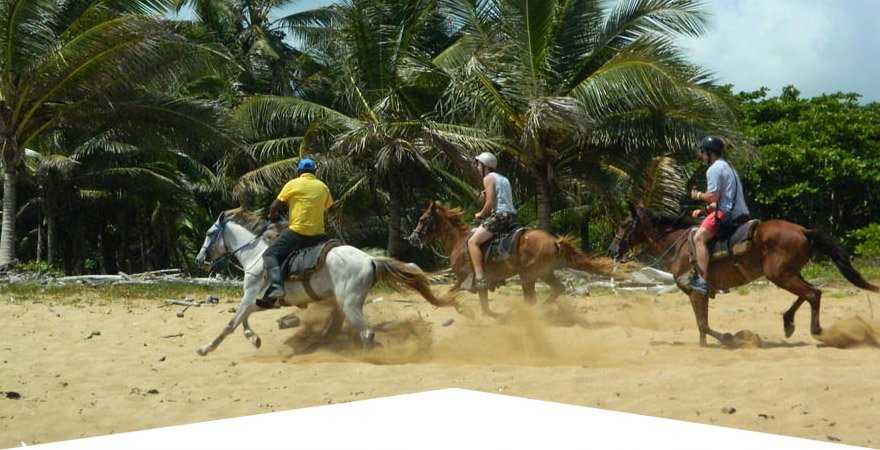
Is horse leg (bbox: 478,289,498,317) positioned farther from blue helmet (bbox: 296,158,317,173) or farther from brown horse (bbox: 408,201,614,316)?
blue helmet (bbox: 296,158,317,173)

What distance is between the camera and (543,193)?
15.6 metres

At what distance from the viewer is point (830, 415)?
18.6 feet

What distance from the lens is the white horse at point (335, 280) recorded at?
27.7ft

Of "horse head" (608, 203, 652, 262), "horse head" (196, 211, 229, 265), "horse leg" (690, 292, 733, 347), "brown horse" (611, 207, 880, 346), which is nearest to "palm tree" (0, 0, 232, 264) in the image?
"horse head" (196, 211, 229, 265)

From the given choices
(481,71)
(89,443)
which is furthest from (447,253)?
(89,443)

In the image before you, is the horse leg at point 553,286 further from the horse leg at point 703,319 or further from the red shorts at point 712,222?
the red shorts at point 712,222

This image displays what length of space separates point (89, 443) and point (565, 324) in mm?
5119

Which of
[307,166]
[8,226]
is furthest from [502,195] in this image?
[8,226]

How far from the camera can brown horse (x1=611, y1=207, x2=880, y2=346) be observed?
27.6 feet

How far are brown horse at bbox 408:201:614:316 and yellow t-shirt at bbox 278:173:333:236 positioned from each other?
5.96 ft

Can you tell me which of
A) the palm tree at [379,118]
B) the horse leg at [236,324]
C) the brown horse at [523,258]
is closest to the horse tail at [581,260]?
the brown horse at [523,258]

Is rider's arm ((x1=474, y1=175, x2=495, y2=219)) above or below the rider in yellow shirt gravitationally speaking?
above

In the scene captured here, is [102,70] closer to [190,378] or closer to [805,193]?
[190,378]

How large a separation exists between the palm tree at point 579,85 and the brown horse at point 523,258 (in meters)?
3.70
